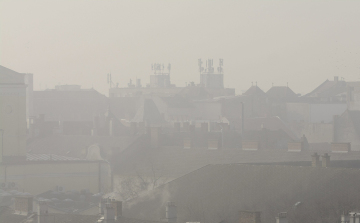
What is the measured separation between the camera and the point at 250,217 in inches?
923

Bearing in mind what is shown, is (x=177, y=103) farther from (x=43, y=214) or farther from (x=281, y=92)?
(x=43, y=214)

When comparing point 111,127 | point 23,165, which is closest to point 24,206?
point 23,165

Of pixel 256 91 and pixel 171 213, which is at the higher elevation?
pixel 256 91

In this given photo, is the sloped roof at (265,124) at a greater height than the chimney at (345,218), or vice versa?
the sloped roof at (265,124)

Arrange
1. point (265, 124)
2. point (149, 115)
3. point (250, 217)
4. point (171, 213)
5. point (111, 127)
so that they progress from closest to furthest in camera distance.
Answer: point (250, 217)
point (171, 213)
point (111, 127)
point (265, 124)
point (149, 115)

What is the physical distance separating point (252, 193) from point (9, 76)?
88.3 ft

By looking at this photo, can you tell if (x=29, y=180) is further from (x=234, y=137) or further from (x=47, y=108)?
(x=47, y=108)

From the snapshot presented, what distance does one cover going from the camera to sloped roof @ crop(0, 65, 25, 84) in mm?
51750

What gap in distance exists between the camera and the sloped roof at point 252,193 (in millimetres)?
27484

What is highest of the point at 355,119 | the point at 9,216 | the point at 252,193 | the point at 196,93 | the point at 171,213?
the point at 196,93

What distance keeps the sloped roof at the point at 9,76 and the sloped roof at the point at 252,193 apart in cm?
2163

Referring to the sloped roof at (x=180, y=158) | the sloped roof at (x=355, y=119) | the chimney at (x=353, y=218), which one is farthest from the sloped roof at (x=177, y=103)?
the chimney at (x=353, y=218)

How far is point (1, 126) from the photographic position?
2058 inches

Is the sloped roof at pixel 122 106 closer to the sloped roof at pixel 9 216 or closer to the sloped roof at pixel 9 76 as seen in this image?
the sloped roof at pixel 9 76
